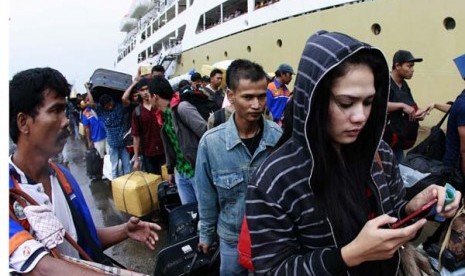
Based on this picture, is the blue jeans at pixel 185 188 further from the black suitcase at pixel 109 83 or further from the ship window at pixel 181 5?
the ship window at pixel 181 5

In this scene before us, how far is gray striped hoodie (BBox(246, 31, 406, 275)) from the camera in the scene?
112cm

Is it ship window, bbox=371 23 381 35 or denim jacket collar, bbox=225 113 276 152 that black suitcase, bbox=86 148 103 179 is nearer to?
denim jacket collar, bbox=225 113 276 152

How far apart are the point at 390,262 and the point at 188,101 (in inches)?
103

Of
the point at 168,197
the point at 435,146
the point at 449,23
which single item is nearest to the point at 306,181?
the point at 435,146

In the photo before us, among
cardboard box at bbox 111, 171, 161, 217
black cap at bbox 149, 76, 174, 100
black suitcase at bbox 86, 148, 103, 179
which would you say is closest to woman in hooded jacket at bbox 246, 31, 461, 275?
black cap at bbox 149, 76, 174, 100

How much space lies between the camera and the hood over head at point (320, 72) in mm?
1089

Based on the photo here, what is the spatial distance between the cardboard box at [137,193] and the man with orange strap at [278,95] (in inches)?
83.2

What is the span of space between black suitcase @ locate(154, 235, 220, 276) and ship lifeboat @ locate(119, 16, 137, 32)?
45.3 meters

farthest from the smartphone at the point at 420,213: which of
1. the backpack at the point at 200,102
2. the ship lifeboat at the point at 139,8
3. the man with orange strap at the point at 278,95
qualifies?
the ship lifeboat at the point at 139,8

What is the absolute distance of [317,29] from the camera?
1168 centimetres

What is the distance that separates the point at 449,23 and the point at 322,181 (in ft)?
27.9

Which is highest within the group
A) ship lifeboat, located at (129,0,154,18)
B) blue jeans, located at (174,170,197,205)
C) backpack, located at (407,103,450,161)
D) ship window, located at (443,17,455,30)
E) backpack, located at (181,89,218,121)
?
ship lifeboat, located at (129,0,154,18)

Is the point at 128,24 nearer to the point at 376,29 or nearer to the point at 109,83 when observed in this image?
the point at 376,29

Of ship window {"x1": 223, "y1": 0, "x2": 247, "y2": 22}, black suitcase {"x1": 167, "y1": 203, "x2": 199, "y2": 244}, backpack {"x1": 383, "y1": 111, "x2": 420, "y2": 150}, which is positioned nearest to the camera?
black suitcase {"x1": 167, "y1": 203, "x2": 199, "y2": 244}
